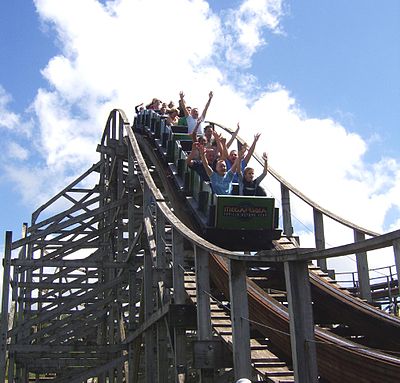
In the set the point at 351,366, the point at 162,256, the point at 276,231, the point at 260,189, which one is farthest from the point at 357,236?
the point at 351,366

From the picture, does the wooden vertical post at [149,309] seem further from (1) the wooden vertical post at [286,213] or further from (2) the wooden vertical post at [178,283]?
(1) the wooden vertical post at [286,213]

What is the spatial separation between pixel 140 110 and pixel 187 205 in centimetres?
572

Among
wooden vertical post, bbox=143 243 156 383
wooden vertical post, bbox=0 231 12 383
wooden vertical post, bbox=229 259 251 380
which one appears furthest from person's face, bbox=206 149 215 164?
wooden vertical post, bbox=229 259 251 380

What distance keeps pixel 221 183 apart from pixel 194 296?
2355 mm

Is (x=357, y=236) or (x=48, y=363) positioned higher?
(x=357, y=236)

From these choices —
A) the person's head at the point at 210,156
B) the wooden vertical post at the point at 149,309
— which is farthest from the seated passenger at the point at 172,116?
the wooden vertical post at the point at 149,309

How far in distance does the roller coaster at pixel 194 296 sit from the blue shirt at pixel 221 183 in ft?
0.46

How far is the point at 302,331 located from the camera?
3.04 m

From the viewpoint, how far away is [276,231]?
7.50m

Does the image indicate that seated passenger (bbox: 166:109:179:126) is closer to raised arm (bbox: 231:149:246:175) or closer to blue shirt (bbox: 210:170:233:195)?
raised arm (bbox: 231:149:246:175)

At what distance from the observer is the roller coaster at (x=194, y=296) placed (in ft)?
11.1

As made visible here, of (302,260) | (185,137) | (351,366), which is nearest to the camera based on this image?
(302,260)

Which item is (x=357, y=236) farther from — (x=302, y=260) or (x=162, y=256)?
(x=302, y=260)

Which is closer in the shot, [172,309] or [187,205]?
[172,309]
